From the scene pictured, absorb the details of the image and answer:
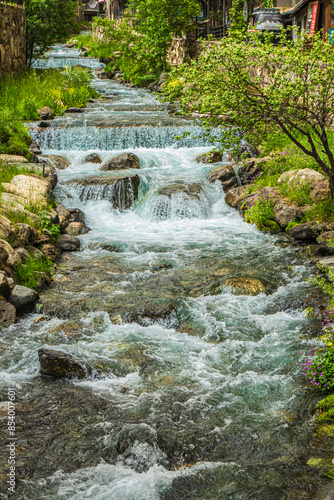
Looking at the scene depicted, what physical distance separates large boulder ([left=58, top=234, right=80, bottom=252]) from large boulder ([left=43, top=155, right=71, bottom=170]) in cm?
506

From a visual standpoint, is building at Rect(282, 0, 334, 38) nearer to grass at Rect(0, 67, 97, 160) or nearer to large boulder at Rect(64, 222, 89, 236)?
grass at Rect(0, 67, 97, 160)

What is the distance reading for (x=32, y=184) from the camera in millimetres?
13008

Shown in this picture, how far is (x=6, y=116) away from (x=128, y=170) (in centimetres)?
448

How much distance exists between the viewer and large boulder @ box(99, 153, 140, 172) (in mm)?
16344

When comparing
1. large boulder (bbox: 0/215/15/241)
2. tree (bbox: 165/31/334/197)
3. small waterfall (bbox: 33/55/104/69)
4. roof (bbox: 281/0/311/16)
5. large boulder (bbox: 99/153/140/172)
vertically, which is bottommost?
large boulder (bbox: 0/215/15/241)

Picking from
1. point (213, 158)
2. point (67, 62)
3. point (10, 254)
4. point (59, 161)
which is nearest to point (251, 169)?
point (213, 158)

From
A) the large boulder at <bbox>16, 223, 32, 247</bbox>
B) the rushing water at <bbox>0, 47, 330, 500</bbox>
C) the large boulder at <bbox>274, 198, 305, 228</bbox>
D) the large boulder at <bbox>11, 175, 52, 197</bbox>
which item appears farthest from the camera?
the large boulder at <bbox>11, 175, 52, 197</bbox>

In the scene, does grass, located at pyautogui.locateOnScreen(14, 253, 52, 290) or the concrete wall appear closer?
grass, located at pyautogui.locateOnScreen(14, 253, 52, 290)

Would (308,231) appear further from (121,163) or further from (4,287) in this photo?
(121,163)

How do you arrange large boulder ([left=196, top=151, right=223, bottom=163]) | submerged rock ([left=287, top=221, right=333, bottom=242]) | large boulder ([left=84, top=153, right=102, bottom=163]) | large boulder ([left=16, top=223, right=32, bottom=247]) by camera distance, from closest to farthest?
large boulder ([left=16, top=223, right=32, bottom=247])
submerged rock ([left=287, top=221, right=333, bottom=242])
large boulder ([left=84, top=153, right=102, bottom=163])
large boulder ([left=196, top=151, right=223, bottom=163])

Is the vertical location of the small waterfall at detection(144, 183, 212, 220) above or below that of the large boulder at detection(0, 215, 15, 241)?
below

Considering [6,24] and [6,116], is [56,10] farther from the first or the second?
[6,116]

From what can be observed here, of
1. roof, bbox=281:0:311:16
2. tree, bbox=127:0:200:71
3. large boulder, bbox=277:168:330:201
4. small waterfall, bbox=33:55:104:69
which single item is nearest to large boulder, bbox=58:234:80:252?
large boulder, bbox=277:168:330:201

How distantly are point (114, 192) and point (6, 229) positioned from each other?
→ 506cm
